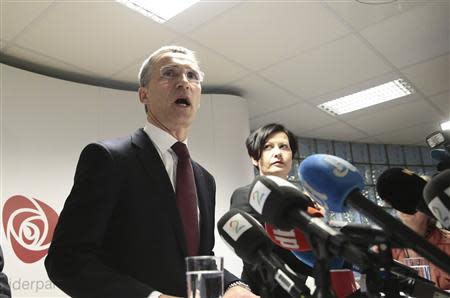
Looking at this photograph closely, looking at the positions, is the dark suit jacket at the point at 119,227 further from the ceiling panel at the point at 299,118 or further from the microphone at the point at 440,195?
the ceiling panel at the point at 299,118

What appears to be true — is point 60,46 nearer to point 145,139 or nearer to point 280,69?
point 280,69

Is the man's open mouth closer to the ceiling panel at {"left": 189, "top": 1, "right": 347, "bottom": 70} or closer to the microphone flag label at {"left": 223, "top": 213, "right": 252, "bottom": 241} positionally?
the microphone flag label at {"left": 223, "top": 213, "right": 252, "bottom": 241}

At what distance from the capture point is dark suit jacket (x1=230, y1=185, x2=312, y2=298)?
20.6 inches

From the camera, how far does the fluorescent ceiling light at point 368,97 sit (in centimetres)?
427

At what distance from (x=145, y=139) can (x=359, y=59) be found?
2.82 meters

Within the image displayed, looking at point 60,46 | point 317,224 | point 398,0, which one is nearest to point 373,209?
point 317,224

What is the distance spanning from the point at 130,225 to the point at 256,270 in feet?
1.96

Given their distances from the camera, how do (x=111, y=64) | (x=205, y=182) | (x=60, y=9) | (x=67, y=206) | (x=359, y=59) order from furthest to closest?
(x=359, y=59) → (x=111, y=64) → (x=60, y=9) → (x=205, y=182) → (x=67, y=206)

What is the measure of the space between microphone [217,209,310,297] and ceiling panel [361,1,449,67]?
9.54 feet

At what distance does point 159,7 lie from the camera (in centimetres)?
274

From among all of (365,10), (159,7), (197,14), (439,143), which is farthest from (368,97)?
Result: (439,143)

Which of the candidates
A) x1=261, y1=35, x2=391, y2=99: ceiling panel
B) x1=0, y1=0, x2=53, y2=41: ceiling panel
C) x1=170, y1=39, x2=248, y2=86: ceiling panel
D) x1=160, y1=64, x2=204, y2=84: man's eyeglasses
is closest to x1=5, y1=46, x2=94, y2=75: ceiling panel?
x1=0, y1=0, x2=53, y2=41: ceiling panel

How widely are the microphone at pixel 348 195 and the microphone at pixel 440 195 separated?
0.07 m

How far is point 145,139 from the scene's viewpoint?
125 cm
